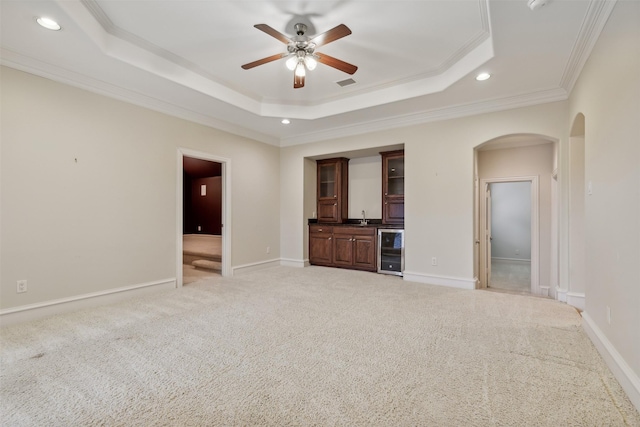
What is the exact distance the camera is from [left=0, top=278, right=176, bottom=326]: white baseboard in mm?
2957

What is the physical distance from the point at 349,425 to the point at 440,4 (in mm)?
3159

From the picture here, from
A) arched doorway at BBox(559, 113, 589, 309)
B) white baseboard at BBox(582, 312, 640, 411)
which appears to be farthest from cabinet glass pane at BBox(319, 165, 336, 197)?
white baseboard at BBox(582, 312, 640, 411)

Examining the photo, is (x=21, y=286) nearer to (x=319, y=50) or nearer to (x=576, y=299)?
(x=319, y=50)

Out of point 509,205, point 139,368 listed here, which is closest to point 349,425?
point 139,368

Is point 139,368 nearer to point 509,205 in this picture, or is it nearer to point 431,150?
point 431,150

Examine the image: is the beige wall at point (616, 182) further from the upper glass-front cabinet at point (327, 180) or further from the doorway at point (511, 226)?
the doorway at point (511, 226)

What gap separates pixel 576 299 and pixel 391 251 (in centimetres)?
254

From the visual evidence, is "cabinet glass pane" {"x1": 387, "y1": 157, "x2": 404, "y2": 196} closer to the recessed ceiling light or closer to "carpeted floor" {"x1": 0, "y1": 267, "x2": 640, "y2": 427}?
"carpeted floor" {"x1": 0, "y1": 267, "x2": 640, "y2": 427}

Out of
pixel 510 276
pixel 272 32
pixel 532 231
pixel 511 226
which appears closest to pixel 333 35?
pixel 272 32

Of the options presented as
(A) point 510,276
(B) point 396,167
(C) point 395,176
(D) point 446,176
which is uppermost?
(B) point 396,167

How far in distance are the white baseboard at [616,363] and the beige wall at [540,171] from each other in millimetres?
3096

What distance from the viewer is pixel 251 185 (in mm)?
5664

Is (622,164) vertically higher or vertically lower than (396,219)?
higher

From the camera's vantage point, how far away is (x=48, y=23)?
2461 millimetres
